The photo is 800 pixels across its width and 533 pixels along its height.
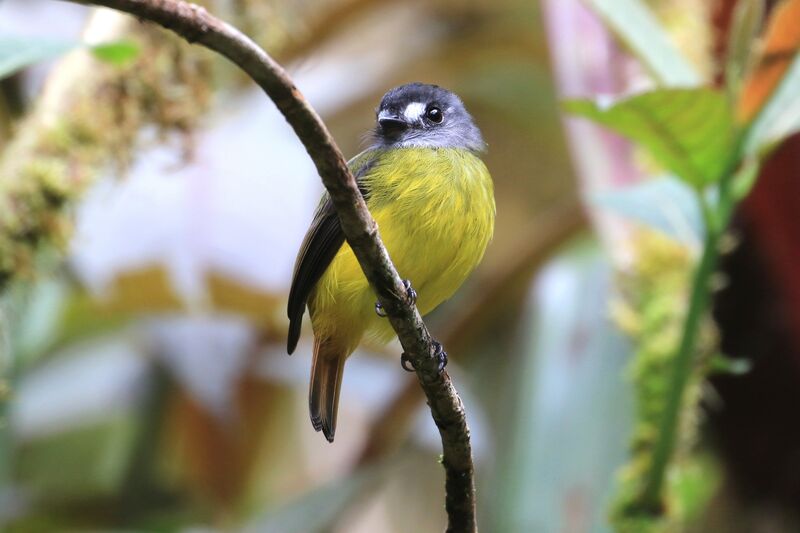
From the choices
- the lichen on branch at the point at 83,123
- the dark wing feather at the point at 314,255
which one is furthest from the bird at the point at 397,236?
the lichen on branch at the point at 83,123

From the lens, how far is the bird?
1.42 meters

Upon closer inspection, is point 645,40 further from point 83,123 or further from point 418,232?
point 83,123

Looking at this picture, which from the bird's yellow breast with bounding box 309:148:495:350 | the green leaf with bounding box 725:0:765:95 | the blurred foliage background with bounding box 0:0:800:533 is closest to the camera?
the bird's yellow breast with bounding box 309:148:495:350

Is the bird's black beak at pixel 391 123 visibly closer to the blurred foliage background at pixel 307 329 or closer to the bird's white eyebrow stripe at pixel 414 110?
the bird's white eyebrow stripe at pixel 414 110

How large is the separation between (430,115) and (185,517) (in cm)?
151

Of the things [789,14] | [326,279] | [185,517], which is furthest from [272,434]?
[789,14]

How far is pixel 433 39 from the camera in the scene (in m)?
3.53

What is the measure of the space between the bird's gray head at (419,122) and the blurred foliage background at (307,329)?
33 cm

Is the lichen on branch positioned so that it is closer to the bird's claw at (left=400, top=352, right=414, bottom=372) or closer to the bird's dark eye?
the bird's dark eye

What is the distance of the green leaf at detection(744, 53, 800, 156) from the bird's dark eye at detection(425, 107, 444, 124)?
54 centimetres

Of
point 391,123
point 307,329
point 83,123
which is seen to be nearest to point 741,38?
point 391,123

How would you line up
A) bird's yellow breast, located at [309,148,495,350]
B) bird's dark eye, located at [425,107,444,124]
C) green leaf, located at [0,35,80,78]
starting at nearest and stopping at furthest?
green leaf, located at [0,35,80,78] < bird's yellow breast, located at [309,148,495,350] < bird's dark eye, located at [425,107,444,124]

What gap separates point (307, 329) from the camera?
2.71 m

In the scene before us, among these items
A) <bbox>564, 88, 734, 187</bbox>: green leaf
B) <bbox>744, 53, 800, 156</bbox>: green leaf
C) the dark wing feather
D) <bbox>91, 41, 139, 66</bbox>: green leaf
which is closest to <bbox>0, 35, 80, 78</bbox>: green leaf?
<bbox>91, 41, 139, 66</bbox>: green leaf
